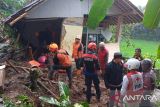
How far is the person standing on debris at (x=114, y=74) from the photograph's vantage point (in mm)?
7379

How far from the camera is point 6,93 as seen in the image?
8.44 metres

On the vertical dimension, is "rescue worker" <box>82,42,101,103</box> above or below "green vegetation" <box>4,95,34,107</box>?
above

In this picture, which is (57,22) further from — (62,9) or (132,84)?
(132,84)

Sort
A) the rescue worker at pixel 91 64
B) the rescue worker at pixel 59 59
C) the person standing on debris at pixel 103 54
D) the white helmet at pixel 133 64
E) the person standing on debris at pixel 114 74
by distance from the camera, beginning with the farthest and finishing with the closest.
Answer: the person standing on debris at pixel 103 54, the rescue worker at pixel 59 59, the rescue worker at pixel 91 64, the person standing on debris at pixel 114 74, the white helmet at pixel 133 64

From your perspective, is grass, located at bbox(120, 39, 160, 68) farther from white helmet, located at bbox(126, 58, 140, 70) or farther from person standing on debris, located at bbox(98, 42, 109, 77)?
person standing on debris, located at bbox(98, 42, 109, 77)

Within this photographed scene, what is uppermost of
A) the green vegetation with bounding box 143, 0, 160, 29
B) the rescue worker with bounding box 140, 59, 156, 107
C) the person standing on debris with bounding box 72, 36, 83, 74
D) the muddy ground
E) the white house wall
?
the green vegetation with bounding box 143, 0, 160, 29

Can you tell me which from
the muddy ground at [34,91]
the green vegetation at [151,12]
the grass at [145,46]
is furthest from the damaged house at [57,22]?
the green vegetation at [151,12]

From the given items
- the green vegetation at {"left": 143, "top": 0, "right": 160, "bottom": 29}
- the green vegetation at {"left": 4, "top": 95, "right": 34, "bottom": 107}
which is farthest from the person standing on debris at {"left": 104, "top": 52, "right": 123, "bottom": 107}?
the green vegetation at {"left": 143, "top": 0, "right": 160, "bottom": 29}

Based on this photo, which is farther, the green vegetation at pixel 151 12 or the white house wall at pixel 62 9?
the white house wall at pixel 62 9

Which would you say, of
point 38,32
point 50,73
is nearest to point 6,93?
point 50,73

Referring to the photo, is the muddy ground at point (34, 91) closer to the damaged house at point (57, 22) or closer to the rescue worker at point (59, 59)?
the rescue worker at point (59, 59)

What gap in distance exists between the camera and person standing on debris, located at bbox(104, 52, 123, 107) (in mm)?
7379

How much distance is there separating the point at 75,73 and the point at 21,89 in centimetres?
281

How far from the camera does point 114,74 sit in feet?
24.6
